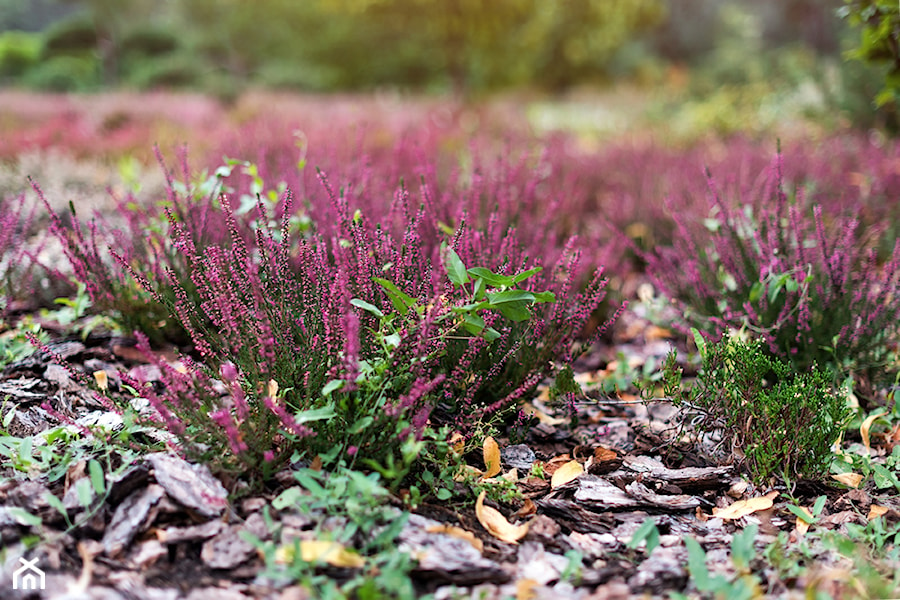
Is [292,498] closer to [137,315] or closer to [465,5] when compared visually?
[137,315]

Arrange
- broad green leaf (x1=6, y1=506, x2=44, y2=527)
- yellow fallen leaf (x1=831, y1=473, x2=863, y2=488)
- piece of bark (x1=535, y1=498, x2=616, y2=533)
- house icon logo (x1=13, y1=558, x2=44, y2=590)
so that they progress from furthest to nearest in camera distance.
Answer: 1. yellow fallen leaf (x1=831, y1=473, x2=863, y2=488)
2. piece of bark (x1=535, y1=498, x2=616, y2=533)
3. broad green leaf (x1=6, y1=506, x2=44, y2=527)
4. house icon logo (x1=13, y1=558, x2=44, y2=590)

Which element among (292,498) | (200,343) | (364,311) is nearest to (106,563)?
(292,498)

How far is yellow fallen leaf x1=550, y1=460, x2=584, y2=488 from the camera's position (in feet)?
6.21

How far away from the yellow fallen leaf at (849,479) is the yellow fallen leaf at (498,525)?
3.39 feet

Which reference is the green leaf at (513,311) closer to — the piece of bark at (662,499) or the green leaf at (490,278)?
the green leaf at (490,278)

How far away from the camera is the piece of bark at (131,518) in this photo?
1.45m

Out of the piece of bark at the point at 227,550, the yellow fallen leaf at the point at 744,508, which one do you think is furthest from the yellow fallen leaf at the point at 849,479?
the piece of bark at the point at 227,550

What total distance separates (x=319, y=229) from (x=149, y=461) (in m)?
1.09

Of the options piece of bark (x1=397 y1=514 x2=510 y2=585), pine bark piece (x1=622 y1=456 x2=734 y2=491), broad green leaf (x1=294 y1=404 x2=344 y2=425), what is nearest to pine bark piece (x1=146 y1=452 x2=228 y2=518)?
broad green leaf (x1=294 y1=404 x2=344 y2=425)

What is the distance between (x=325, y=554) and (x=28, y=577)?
0.58 metres

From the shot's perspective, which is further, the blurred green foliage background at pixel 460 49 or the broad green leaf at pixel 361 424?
the blurred green foliage background at pixel 460 49

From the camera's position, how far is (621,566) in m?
1.53

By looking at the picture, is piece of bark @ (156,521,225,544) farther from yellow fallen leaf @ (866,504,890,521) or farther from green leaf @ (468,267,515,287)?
yellow fallen leaf @ (866,504,890,521)

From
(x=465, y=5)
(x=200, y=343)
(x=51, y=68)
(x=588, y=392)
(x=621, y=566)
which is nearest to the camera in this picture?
(x=621, y=566)
